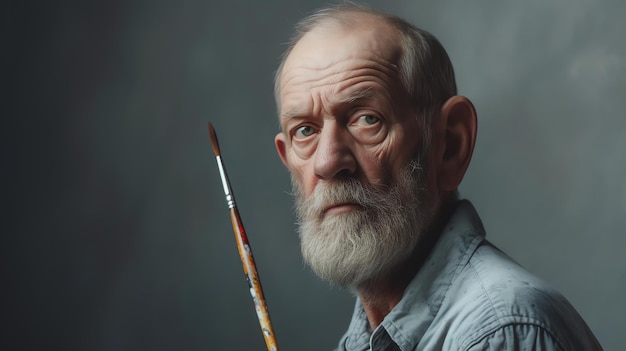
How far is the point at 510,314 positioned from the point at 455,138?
67cm

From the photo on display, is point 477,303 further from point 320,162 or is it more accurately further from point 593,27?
point 593,27

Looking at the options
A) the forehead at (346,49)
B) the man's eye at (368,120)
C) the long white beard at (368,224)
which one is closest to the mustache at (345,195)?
the long white beard at (368,224)

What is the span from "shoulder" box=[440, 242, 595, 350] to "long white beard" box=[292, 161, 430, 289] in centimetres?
25

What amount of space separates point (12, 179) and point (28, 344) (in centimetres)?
77

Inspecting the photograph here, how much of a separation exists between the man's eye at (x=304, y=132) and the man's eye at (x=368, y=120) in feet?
0.48

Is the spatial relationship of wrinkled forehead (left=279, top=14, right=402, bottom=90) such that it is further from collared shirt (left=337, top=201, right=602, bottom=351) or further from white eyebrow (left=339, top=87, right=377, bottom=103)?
collared shirt (left=337, top=201, right=602, bottom=351)

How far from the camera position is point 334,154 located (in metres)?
2.27

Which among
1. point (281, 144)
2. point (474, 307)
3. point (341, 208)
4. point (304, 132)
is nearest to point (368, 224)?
point (341, 208)

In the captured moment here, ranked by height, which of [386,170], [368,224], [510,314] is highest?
[386,170]

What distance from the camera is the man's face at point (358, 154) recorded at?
229 cm

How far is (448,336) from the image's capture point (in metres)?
2.04

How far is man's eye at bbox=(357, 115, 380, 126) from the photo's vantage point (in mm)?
2301

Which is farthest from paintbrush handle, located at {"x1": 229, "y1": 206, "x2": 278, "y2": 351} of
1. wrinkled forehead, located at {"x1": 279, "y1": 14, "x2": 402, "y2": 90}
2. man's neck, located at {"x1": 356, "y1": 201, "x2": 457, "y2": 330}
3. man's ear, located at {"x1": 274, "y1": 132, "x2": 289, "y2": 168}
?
wrinkled forehead, located at {"x1": 279, "y1": 14, "x2": 402, "y2": 90}

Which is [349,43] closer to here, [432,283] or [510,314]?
[432,283]
